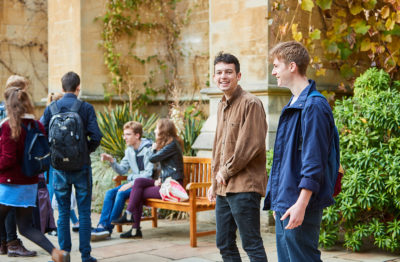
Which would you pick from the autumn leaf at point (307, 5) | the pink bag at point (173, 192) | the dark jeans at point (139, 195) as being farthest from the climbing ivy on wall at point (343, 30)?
the dark jeans at point (139, 195)

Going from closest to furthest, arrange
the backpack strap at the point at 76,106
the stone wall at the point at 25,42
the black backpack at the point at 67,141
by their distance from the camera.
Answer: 1. the black backpack at the point at 67,141
2. the backpack strap at the point at 76,106
3. the stone wall at the point at 25,42

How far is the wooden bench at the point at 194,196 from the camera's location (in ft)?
19.1

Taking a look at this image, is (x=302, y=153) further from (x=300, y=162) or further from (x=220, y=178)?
(x=220, y=178)

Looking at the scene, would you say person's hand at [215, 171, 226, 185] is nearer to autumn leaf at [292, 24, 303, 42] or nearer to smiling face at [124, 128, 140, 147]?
smiling face at [124, 128, 140, 147]

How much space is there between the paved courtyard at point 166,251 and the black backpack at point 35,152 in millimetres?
1111

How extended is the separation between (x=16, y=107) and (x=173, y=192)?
6.68ft

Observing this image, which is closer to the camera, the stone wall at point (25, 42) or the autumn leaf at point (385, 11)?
the autumn leaf at point (385, 11)

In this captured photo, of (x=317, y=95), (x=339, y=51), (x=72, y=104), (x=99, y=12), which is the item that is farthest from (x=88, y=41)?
(x=317, y=95)

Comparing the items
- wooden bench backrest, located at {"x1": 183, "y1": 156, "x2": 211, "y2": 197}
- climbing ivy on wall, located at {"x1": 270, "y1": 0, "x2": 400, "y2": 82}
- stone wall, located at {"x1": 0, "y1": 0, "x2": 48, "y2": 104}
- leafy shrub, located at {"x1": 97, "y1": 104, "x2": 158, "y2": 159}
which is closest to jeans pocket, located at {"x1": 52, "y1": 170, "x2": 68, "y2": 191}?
wooden bench backrest, located at {"x1": 183, "y1": 156, "x2": 211, "y2": 197}

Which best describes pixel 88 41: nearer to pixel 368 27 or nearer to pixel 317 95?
pixel 368 27

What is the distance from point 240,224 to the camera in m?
3.62

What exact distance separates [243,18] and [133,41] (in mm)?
4579

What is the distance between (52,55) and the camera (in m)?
10.7

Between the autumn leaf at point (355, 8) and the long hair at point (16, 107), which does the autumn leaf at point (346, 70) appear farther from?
the long hair at point (16, 107)
